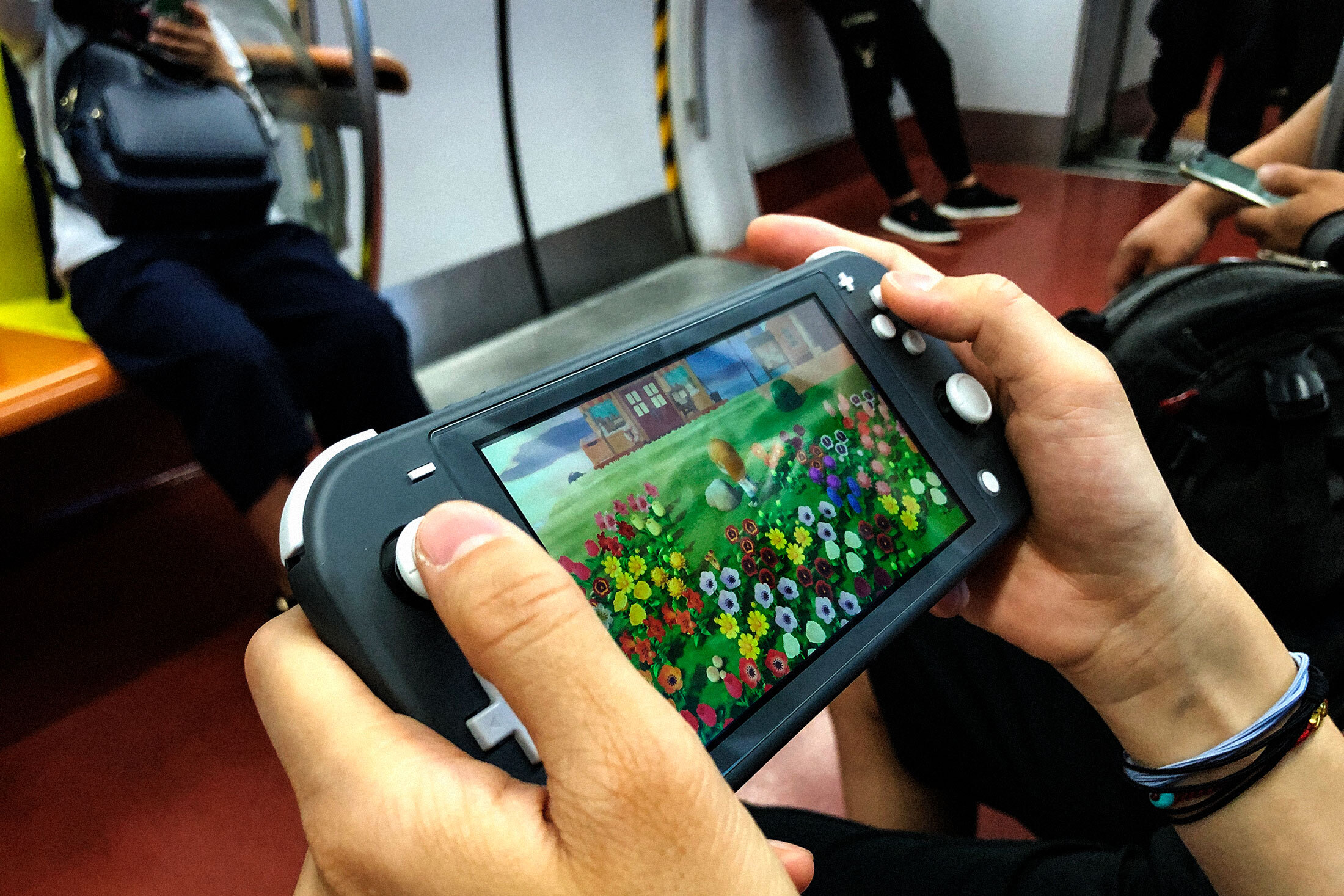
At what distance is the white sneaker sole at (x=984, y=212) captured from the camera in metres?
2.44

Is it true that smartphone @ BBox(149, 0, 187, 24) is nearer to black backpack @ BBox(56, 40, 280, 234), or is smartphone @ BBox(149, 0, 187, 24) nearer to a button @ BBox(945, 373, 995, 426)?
black backpack @ BBox(56, 40, 280, 234)

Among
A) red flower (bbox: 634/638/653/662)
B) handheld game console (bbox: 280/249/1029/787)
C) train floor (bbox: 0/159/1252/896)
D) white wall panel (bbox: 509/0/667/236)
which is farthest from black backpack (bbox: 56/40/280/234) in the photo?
white wall panel (bbox: 509/0/667/236)

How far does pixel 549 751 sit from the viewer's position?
0.94ft

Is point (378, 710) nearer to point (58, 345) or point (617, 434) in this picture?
point (617, 434)

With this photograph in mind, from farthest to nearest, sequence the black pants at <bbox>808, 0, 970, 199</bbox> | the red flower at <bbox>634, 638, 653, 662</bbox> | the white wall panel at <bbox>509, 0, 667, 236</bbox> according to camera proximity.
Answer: the black pants at <bbox>808, 0, 970, 199</bbox> → the white wall panel at <bbox>509, 0, 667, 236</bbox> → the red flower at <bbox>634, 638, 653, 662</bbox>

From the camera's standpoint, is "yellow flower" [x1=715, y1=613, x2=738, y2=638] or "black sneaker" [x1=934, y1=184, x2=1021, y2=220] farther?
"black sneaker" [x1=934, y1=184, x2=1021, y2=220]

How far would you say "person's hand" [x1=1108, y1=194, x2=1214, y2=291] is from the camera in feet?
3.30

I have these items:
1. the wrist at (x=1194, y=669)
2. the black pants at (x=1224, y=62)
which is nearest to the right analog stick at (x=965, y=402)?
the wrist at (x=1194, y=669)

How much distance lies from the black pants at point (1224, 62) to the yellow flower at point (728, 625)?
8.45 feet

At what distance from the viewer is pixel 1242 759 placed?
0.46m

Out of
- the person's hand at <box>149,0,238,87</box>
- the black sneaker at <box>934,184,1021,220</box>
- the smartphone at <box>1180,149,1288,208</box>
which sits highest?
the person's hand at <box>149,0,238,87</box>

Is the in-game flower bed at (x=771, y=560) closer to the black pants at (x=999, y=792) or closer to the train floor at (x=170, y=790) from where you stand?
the black pants at (x=999, y=792)

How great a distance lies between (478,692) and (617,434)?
0.15m

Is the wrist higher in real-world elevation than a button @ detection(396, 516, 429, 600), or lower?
lower
